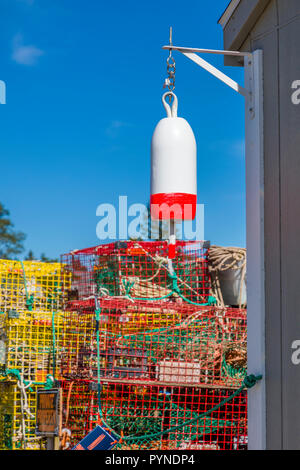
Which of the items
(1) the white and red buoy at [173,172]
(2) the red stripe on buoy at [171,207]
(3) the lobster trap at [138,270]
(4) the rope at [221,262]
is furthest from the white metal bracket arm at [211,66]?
(4) the rope at [221,262]

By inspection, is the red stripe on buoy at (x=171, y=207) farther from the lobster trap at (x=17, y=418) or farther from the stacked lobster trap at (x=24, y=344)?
the lobster trap at (x=17, y=418)

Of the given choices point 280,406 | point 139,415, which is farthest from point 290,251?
point 139,415

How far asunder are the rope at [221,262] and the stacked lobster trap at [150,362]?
28 centimetres

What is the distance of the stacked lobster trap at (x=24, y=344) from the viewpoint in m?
5.82

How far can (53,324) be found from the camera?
5730 millimetres

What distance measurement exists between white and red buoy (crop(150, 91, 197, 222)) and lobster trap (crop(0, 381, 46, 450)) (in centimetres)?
→ 305

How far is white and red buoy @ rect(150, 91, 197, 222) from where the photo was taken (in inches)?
130

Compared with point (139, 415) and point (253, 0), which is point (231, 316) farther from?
point (253, 0)

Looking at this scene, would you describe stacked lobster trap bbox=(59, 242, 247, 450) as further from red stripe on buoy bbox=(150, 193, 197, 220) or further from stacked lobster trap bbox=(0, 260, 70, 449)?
red stripe on buoy bbox=(150, 193, 197, 220)

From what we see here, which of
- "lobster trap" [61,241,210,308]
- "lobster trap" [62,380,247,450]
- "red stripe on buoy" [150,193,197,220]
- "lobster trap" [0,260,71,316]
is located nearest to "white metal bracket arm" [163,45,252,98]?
"red stripe on buoy" [150,193,197,220]

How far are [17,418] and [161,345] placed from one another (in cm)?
155

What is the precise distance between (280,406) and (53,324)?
303 cm

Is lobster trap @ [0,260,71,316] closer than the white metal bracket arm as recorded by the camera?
No
